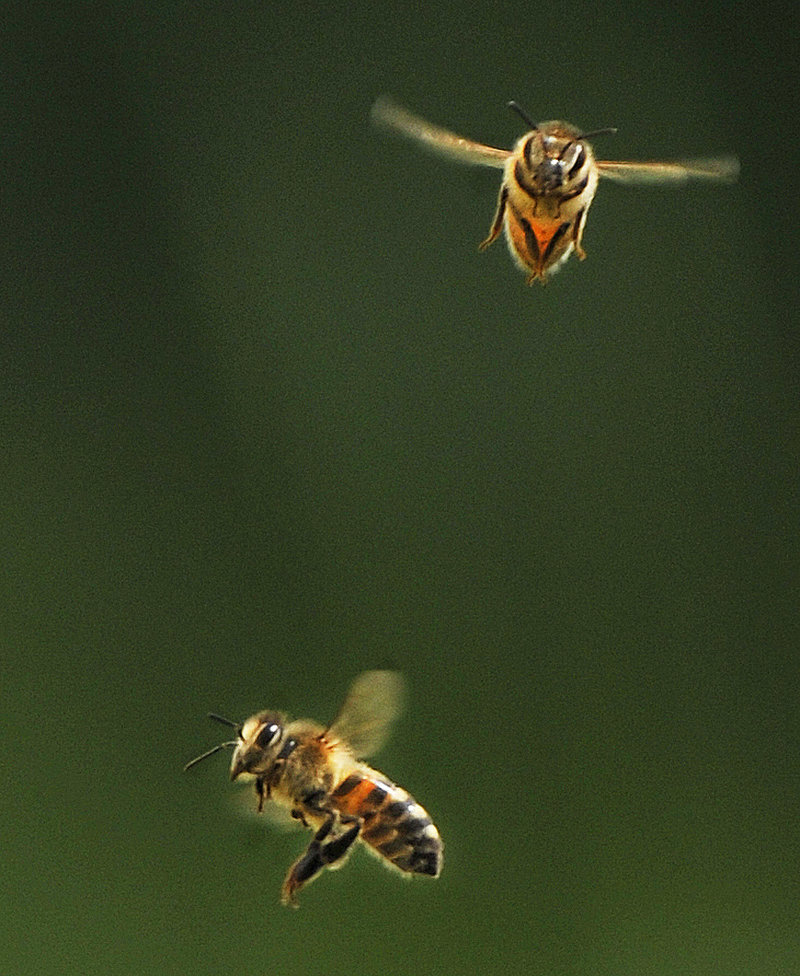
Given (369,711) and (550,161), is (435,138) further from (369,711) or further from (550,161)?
(369,711)

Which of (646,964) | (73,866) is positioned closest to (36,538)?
(73,866)

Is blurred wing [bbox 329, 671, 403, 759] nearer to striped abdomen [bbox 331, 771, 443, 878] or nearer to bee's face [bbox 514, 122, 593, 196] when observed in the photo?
striped abdomen [bbox 331, 771, 443, 878]

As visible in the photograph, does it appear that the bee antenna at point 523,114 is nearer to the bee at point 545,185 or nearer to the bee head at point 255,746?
the bee at point 545,185

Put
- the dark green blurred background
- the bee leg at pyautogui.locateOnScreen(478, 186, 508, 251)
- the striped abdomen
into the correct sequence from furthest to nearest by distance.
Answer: the dark green blurred background
the striped abdomen
the bee leg at pyautogui.locateOnScreen(478, 186, 508, 251)

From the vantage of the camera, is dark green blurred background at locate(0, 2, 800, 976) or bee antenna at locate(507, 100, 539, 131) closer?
bee antenna at locate(507, 100, 539, 131)

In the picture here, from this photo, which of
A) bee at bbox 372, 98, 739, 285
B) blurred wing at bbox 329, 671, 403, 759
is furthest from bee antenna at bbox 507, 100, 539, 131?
blurred wing at bbox 329, 671, 403, 759

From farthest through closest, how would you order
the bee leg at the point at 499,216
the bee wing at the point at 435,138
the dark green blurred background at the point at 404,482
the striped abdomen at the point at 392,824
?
the dark green blurred background at the point at 404,482 < the striped abdomen at the point at 392,824 < the bee leg at the point at 499,216 < the bee wing at the point at 435,138

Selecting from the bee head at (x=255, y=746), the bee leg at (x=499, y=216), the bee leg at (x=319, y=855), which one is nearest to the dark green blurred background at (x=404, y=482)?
the bee head at (x=255, y=746)
